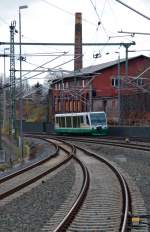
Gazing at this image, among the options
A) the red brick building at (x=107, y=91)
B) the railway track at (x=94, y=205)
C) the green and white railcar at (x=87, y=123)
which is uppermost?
the red brick building at (x=107, y=91)

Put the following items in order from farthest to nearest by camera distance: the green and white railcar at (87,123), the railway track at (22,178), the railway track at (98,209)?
the green and white railcar at (87,123) < the railway track at (22,178) < the railway track at (98,209)

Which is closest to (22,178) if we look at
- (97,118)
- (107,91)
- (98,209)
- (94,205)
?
(94,205)

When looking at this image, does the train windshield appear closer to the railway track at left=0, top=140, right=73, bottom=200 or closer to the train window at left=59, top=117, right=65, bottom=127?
the train window at left=59, top=117, right=65, bottom=127

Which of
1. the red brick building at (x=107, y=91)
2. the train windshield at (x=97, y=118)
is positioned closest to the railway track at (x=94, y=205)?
the train windshield at (x=97, y=118)

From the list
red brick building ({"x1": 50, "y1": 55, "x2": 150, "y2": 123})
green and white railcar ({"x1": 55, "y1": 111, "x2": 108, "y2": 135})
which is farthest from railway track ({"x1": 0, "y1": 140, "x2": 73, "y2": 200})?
red brick building ({"x1": 50, "y1": 55, "x2": 150, "y2": 123})

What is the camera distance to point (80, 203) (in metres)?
14.8

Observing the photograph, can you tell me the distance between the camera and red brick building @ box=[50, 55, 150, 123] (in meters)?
72.9

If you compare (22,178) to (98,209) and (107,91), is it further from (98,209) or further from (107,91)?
(107,91)

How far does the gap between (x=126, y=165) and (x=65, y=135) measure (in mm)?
41485

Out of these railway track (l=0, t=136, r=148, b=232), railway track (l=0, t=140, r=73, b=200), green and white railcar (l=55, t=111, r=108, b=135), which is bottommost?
railway track (l=0, t=140, r=73, b=200)

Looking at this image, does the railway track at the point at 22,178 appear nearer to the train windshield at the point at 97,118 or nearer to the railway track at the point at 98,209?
the railway track at the point at 98,209

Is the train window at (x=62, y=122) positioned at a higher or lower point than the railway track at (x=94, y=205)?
higher

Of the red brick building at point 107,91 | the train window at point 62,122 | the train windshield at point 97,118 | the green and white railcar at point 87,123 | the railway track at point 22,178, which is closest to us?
the railway track at point 22,178

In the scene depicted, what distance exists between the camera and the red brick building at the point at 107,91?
239 ft
